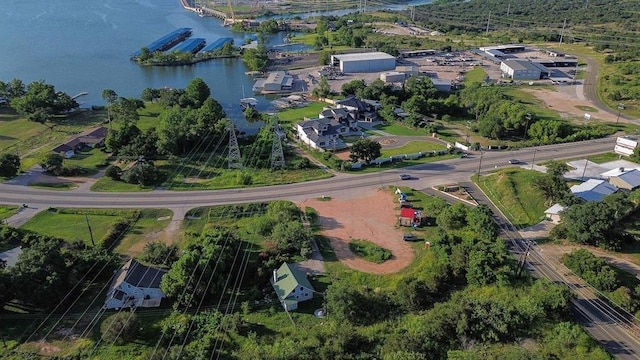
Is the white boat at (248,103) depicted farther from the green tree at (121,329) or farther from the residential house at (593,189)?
the green tree at (121,329)

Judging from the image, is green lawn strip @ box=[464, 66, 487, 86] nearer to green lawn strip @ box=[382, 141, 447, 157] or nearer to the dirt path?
the dirt path

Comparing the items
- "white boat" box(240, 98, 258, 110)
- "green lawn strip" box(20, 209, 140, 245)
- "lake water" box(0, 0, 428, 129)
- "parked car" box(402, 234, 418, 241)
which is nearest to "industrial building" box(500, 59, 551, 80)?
"lake water" box(0, 0, 428, 129)

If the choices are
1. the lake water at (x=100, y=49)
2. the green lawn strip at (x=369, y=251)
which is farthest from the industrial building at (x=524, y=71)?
the green lawn strip at (x=369, y=251)

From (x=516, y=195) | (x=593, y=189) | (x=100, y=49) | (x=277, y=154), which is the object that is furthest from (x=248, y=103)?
(x=100, y=49)

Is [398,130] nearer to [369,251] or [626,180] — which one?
[626,180]

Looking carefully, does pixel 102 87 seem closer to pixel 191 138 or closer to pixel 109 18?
pixel 191 138

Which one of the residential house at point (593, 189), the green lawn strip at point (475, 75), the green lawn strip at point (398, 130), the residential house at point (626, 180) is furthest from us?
the green lawn strip at point (475, 75)

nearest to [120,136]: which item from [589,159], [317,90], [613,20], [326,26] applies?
[317,90]
